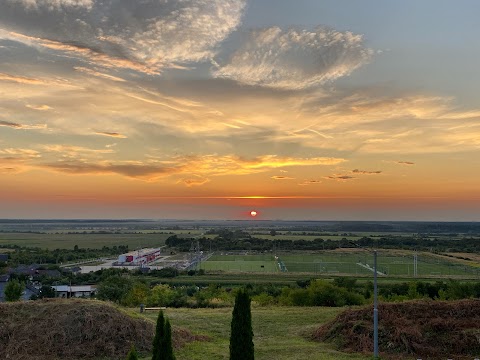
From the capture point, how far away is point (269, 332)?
77.4 ft

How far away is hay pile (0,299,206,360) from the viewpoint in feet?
60.1

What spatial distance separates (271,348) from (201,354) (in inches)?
126

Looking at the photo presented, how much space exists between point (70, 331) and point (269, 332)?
1020 centimetres

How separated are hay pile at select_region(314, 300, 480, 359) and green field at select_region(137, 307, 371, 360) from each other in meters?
1.20

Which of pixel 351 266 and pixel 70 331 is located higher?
pixel 70 331

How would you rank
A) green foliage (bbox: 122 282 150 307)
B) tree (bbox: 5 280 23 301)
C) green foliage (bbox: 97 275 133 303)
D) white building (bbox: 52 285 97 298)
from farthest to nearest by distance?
1. white building (bbox: 52 285 97 298)
2. green foliage (bbox: 97 275 133 303)
3. green foliage (bbox: 122 282 150 307)
4. tree (bbox: 5 280 23 301)

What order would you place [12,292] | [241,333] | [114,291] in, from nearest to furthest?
[241,333] < [12,292] < [114,291]

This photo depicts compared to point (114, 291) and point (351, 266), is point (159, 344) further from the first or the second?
point (351, 266)

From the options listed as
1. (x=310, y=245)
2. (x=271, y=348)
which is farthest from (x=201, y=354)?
(x=310, y=245)

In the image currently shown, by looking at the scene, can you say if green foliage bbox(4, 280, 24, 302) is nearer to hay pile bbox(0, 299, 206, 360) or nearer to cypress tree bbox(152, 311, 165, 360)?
hay pile bbox(0, 299, 206, 360)

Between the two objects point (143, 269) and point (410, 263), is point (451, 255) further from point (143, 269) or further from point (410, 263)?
point (143, 269)

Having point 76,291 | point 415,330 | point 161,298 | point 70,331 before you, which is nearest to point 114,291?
point 161,298

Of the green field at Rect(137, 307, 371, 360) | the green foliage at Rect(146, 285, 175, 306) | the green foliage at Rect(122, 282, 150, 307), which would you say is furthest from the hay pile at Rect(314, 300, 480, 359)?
the green foliage at Rect(122, 282, 150, 307)

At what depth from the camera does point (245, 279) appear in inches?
2739
